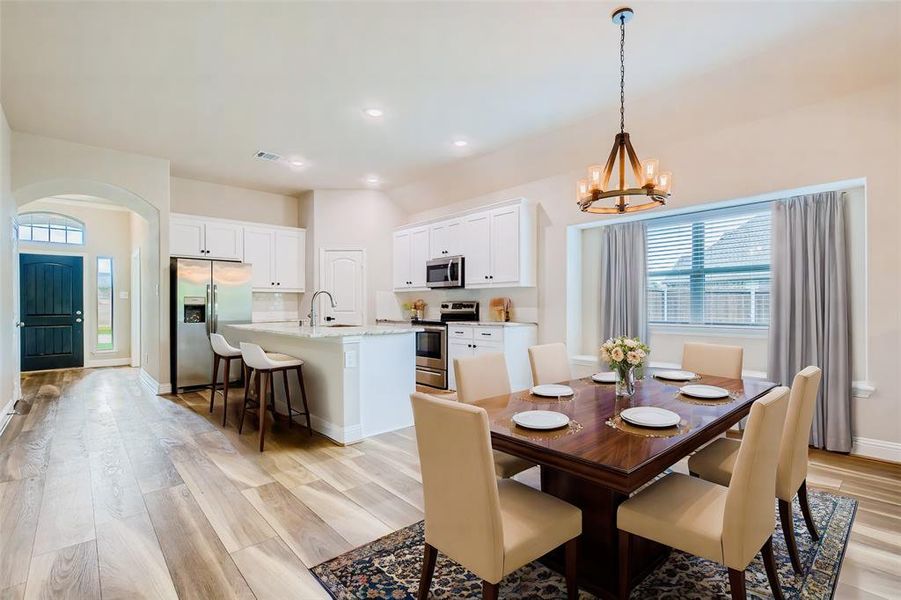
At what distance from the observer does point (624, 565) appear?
162cm

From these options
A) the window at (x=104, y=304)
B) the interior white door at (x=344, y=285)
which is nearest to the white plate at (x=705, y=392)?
the interior white door at (x=344, y=285)

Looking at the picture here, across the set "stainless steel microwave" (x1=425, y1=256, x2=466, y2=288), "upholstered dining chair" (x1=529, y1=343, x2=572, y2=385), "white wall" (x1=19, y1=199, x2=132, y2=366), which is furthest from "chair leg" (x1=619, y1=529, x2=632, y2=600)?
"white wall" (x1=19, y1=199, x2=132, y2=366)

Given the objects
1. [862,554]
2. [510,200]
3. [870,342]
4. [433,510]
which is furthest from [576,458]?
[510,200]

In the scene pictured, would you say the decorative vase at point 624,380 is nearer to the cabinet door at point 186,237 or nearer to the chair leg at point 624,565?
the chair leg at point 624,565

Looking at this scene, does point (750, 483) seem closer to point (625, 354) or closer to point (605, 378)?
point (625, 354)

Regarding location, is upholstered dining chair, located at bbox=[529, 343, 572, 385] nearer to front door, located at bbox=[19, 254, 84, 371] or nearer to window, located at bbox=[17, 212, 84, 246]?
front door, located at bbox=[19, 254, 84, 371]

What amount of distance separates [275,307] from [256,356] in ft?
11.6

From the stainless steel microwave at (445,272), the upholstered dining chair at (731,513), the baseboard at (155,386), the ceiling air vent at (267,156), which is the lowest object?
the baseboard at (155,386)

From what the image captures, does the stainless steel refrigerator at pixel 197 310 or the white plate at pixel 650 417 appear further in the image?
the stainless steel refrigerator at pixel 197 310

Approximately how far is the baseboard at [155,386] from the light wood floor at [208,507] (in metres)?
1.33

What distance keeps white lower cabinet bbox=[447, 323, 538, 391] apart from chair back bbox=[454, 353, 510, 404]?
212 centimetres

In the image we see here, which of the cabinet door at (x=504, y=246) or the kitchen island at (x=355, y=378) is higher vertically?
the cabinet door at (x=504, y=246)

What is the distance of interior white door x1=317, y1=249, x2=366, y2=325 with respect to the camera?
668 cm

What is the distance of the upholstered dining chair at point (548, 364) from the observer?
306cm
